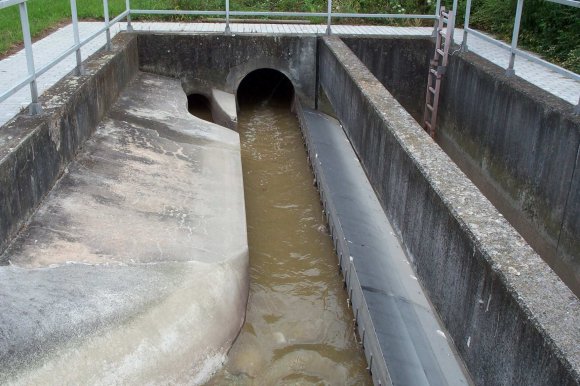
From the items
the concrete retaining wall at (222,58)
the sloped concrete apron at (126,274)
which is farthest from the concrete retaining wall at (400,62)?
the sloped concrete apron at (126,274)

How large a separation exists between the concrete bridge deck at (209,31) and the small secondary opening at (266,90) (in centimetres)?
135

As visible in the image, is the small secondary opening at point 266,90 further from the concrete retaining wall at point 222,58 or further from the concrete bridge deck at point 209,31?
the concrete bridge deck at point 209,31

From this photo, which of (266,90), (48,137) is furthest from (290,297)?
(266,90)

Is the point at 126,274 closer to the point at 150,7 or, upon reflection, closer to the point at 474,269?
the point at 474,269

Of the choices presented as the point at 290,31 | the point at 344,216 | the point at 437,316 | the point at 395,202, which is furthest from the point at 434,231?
the point at 290,31

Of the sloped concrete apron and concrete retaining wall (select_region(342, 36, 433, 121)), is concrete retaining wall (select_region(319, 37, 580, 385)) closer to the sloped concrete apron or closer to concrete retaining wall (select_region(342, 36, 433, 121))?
the sloped concrete apron

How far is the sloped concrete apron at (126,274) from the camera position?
4109 mm

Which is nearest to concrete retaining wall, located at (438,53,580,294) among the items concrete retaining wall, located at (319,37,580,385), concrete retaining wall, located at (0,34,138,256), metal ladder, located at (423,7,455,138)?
metal ladder, located at (423,7,455,138)

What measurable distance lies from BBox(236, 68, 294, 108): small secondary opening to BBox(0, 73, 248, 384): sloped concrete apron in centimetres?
551

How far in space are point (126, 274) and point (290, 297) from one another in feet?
5.57

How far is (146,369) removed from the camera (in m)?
4.38

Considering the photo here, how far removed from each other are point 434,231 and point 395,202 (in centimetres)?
119

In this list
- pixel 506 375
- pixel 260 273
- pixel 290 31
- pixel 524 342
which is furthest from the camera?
pixel 290 31

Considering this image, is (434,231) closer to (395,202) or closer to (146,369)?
(395,202)
